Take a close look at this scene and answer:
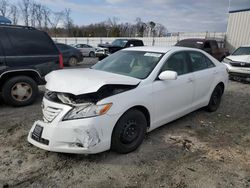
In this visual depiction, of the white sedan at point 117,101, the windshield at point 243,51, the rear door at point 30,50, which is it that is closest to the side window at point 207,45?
the windshield at point 243,51

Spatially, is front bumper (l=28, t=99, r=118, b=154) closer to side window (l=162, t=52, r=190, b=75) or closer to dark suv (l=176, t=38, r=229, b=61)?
side window (l=162, t=52, r=190, b=75)

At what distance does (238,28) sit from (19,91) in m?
19.4

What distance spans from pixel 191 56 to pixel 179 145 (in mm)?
1905

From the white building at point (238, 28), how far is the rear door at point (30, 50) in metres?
17.8

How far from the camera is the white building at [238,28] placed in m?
18.2

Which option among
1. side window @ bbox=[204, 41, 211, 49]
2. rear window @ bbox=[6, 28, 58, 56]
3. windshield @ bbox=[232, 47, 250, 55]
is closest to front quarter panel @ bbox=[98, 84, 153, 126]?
rear window @ bbox=[6, 28, 58, 56]

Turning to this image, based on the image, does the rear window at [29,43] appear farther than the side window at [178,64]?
Yes

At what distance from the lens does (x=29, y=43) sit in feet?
17.3

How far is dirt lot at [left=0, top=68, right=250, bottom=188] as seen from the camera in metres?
2.71

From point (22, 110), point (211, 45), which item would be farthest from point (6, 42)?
point (211, 45)

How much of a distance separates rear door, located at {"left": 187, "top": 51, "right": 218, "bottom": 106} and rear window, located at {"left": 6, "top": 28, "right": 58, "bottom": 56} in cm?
348

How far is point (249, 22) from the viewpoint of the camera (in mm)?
17938

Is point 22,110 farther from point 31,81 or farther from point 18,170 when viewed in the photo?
point 18,170

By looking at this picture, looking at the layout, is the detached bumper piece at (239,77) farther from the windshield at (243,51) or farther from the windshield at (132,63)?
the windshield at (132,63)
